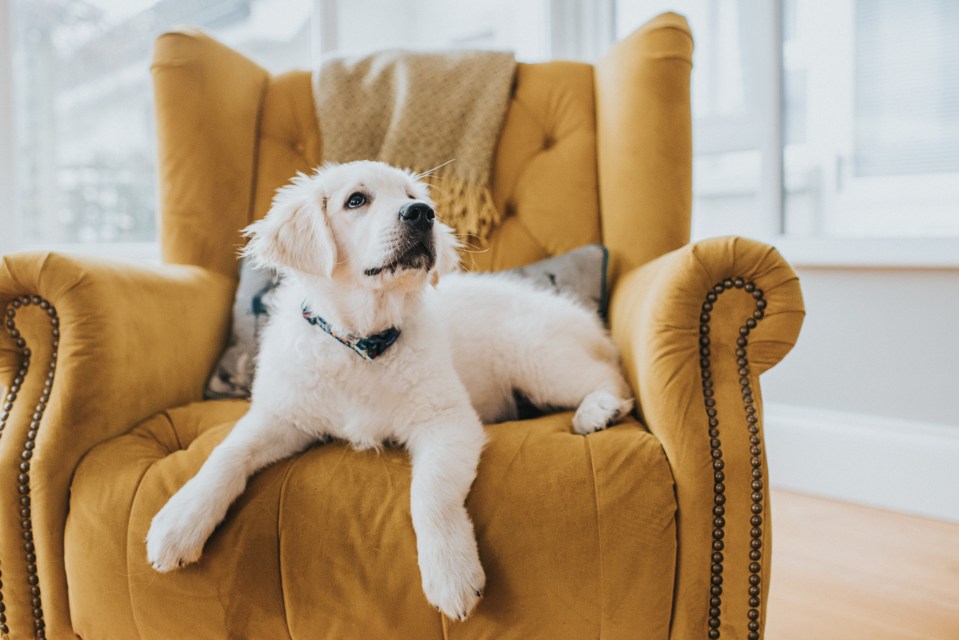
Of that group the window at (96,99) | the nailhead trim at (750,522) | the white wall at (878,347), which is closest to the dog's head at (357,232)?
the nailhead trim at (750,522)

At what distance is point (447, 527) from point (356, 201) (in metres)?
0.67

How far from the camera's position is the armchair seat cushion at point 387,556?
43.3 inches

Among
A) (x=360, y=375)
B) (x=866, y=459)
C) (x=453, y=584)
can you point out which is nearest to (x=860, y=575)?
(x=866, y=459)

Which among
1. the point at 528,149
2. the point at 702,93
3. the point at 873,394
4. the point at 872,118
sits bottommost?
the point at 873,394

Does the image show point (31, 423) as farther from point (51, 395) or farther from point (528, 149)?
point (528, 149)

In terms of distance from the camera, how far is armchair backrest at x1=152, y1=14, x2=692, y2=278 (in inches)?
72.1

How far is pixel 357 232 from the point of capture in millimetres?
1312

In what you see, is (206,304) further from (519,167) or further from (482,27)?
(482,27)

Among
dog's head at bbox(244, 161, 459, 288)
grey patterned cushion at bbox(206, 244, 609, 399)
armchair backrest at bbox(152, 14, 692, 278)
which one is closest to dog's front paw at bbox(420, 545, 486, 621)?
dog's head at bbox(244, 161, 459, 288)

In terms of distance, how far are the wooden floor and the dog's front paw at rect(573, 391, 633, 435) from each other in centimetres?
70

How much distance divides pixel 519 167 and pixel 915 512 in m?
1.77

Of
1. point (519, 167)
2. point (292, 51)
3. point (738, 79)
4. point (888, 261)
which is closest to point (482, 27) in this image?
point (292, 51)

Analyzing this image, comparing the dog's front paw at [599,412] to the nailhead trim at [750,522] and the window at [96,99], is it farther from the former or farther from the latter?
the window at [96,99]

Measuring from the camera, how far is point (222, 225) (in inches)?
78.7
